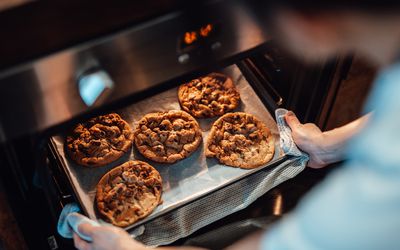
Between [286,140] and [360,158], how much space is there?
3.10 ft

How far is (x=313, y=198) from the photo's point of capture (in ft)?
3.14

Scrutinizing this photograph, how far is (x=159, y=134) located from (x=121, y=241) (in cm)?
56

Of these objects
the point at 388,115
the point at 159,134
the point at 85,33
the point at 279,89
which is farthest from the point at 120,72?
the point at 279,89

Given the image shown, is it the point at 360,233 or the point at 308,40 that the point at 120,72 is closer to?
the point at 308,40

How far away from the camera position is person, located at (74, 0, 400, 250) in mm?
834

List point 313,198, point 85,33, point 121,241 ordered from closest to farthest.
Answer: point 313,198, point 85,33, point 121,241

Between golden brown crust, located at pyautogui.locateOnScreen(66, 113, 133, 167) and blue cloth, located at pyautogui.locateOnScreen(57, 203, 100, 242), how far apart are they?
0.67ft

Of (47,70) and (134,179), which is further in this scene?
(134,179)

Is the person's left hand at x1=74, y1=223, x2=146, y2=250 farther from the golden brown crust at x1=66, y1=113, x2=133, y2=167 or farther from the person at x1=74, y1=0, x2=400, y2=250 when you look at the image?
the person at x1=74, y1=0, x2=400, y2=250

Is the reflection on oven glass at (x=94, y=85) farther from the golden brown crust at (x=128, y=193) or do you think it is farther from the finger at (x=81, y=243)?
the golden brown crust at (x=128, y=193)

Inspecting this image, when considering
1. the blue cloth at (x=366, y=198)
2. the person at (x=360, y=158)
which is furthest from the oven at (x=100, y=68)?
the blue cloth at (x=366, y=198)

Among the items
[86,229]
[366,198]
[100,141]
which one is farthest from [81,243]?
[366,198]

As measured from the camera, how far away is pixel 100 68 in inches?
43.8

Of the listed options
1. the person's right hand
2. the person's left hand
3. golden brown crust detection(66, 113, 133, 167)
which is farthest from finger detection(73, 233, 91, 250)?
the person's right hand
